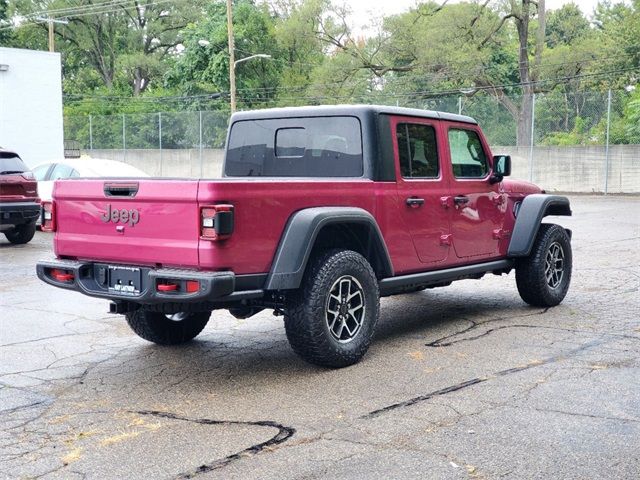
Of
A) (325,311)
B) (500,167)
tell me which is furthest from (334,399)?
(500,167)

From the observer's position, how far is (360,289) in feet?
21.1

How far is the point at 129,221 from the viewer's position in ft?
19.5

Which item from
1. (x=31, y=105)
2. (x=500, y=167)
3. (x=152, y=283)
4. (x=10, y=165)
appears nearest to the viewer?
(x=152, y=283)

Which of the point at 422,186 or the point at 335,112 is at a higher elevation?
the point at 335,112

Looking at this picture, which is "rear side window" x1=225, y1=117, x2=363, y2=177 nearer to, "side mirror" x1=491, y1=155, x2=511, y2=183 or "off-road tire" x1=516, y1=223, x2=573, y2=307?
"side mirror" x1=491, y1=155, x2=511, y2=183

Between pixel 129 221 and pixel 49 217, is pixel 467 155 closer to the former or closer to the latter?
pixel 129 221

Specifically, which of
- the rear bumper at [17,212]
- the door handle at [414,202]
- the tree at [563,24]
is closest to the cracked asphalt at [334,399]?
the door handle at [414,202]

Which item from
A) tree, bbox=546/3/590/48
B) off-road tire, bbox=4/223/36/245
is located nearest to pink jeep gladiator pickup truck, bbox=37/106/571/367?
off-road tire, bbox=4/223/36/245

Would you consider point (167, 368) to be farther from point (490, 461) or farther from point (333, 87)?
point (333, 87)

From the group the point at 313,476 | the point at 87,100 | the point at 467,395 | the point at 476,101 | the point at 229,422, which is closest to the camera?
the point at 313,476

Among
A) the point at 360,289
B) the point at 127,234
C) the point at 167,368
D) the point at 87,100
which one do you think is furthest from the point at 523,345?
the point at 87,100

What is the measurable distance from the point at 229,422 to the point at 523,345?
293 centimetres

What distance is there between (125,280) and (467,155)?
3573 mm

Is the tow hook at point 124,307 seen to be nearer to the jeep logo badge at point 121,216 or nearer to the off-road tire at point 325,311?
the jeep logo badge at point 121,216
